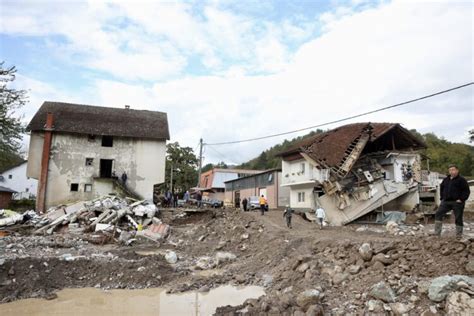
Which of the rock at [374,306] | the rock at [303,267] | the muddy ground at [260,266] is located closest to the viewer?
the rock at [374,306]

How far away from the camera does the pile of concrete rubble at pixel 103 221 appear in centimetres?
1841

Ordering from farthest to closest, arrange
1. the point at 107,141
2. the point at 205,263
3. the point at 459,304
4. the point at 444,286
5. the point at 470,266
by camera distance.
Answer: the point at 107,141 < the point at 205,263 < the point at 470,266 < the point at 444,286 < the point at 459,304

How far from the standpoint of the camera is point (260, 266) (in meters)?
11.6

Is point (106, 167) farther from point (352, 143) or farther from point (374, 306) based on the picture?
point (374, 306)

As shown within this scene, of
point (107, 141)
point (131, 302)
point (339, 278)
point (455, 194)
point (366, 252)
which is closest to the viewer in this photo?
point (339, 278)

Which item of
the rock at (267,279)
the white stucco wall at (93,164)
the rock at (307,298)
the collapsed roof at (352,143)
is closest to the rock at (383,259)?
the rock at (307,298)

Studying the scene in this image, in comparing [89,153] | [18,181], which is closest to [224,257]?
[89,153]

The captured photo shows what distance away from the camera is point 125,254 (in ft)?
45.4

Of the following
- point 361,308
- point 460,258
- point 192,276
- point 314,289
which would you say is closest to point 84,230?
point 192,276

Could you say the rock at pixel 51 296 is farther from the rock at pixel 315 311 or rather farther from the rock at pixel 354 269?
the rock at pixel 354 269

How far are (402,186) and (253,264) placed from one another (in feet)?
48.3

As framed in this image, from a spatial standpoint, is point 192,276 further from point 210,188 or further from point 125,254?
point 210,188

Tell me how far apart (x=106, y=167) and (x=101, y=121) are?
3947mm

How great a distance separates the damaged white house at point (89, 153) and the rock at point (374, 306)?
77.3 ft
